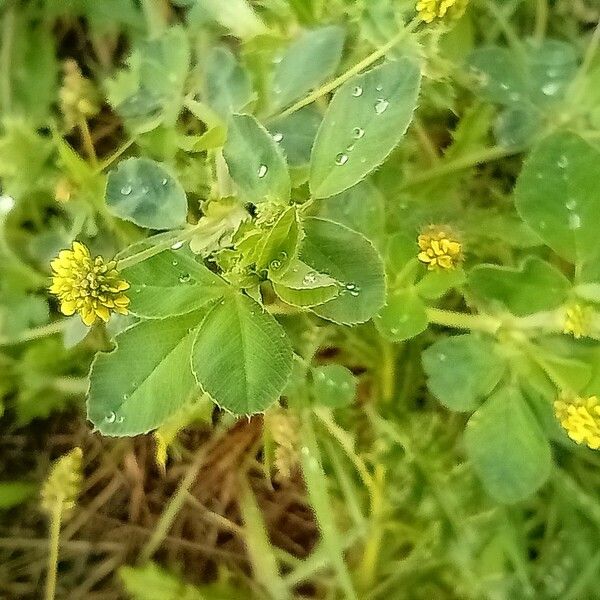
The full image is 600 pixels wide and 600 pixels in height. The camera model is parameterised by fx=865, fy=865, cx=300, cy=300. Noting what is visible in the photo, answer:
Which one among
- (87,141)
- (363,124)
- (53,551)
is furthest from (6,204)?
(363,124)

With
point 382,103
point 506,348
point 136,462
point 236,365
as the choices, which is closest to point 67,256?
point 236,365

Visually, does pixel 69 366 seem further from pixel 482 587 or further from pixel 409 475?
pixel 482 587

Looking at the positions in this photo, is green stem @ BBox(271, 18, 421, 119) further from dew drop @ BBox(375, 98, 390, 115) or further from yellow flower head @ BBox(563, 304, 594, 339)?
yellow flower head @ BBox(563, 304, 594, 339)

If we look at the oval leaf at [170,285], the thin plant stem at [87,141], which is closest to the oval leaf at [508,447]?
the oval leaf at [170,285]

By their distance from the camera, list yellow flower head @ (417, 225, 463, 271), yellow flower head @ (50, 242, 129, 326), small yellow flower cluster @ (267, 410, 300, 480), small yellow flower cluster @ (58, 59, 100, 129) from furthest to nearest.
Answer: small yellow flower cluster @ (58, 59, 100, 129) → small yellow flower cluster @ (267, 410, 300, 480) → yellow flower head @ (417, 225, 463, 271) → yellow flower head @ (50, 242, 129, 326)

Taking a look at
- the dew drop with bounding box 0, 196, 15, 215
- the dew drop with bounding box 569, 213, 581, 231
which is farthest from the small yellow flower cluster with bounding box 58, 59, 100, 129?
the dew drop with bounding box 569, 213, 581, 231

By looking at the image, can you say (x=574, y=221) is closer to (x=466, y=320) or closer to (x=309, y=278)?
(x=466, y=320)

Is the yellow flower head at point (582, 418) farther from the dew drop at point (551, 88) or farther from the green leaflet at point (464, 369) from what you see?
the dew drop at point (551, 88)
